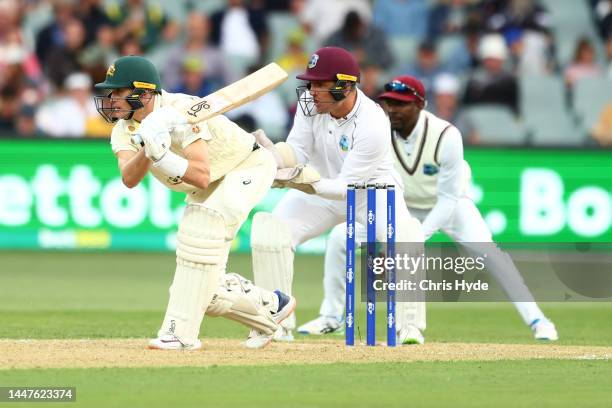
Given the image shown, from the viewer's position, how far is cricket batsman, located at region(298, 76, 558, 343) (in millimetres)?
10086

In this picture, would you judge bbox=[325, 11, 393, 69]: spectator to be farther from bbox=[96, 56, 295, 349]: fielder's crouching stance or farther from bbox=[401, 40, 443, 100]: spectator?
bbox=[96, 56, 295, 349]: fielder's crouching stance

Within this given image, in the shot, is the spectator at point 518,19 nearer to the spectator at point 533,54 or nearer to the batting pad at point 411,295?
the spectator at point 533,54

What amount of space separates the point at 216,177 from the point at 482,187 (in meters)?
8.15

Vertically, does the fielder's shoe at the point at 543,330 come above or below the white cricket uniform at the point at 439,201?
below

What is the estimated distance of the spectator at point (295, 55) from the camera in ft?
59.6

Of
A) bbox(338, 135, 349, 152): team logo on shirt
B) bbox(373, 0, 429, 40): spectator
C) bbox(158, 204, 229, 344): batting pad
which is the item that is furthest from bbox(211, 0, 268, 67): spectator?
bbox(158, 204, 229, 344): batting pad

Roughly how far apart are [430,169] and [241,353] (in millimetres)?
2613

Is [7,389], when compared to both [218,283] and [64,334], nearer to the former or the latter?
[218,283]

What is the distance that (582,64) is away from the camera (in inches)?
736

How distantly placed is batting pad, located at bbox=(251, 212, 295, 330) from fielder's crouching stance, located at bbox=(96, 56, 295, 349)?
0.60 meters

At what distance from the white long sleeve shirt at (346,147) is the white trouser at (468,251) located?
0.77 meters

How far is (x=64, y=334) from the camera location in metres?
9.78

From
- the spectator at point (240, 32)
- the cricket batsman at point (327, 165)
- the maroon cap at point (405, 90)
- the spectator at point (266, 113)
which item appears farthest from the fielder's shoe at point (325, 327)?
the spectator at point (240, 32)

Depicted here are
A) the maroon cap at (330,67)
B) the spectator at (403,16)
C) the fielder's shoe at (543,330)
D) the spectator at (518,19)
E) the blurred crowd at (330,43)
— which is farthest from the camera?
the spectator at (403,16)
